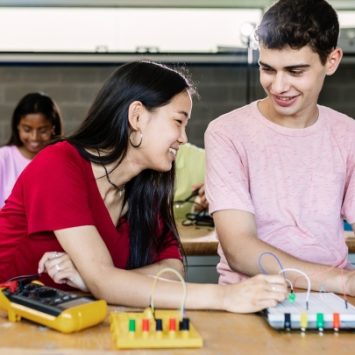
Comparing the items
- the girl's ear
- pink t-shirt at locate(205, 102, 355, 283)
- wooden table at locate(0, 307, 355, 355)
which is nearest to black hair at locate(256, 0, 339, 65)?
pink t-shirt at locate(205, 102, 355, 283)

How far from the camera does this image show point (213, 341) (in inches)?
53.3

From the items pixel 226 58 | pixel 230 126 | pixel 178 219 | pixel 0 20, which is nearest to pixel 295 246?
pixel 230 126

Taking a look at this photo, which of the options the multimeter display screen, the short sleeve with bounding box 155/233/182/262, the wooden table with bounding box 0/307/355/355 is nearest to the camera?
the wooden table with bounding box 0/307/355/355

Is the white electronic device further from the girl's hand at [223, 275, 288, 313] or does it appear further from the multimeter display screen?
the multimeter display screen

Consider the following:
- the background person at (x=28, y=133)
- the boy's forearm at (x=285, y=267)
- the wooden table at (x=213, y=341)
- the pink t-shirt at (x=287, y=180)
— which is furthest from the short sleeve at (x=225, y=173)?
the background person at (x=28, y=133)

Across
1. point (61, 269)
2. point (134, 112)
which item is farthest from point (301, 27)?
point (61, 269)

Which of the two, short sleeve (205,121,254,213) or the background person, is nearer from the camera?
short sleeve (205,121,254,213)

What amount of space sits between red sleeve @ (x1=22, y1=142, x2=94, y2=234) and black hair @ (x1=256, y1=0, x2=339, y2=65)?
55 centimetres

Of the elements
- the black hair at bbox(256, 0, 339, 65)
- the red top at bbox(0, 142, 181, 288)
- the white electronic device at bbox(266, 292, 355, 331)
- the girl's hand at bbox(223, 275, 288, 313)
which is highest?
the black hair at bbox(256, 0, 339, 65)

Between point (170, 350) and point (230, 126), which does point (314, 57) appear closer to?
point (230, 126)

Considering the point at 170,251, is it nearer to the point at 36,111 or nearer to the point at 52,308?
the point at 52,308

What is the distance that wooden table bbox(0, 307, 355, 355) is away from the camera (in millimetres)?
1295

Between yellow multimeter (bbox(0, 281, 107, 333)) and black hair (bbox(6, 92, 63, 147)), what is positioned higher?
black hair (bbox(6, 92, 63, 147))

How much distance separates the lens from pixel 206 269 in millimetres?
2891
